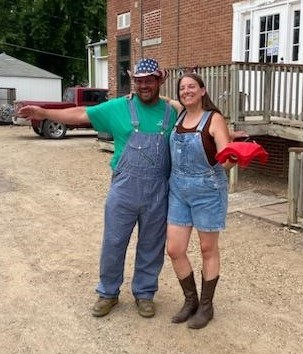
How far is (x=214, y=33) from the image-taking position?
11211mm

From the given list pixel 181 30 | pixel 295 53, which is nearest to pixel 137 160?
pixel 295 53

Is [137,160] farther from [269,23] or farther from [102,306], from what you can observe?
[269,23]

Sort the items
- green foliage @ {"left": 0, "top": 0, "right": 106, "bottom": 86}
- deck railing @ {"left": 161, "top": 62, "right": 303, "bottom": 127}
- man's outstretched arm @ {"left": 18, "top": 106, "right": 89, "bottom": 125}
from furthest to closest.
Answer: green foliage @ {"left": 0, "top": 0, "right": 106, "bottom": 86} < deck railing @ {"left": 161, "top": 62, "right": 303, "bottom": 127} < man's outstretched arm @ {"left": 18, "top": 106, "right": 89, "bottom": 125}

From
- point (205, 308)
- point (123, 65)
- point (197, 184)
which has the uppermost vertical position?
point (123, 65)

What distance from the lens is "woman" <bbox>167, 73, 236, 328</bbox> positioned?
362 centimetres

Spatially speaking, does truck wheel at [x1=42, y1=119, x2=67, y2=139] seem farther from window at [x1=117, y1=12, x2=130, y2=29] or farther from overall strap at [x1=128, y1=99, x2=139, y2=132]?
overall strap at [x1=128, y1=99, x2=139, y2=132]

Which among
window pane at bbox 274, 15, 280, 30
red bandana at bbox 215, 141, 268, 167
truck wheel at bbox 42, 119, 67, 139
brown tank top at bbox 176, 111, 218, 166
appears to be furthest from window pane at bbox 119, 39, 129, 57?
red bandana at bbox 215, 141, 268, 167

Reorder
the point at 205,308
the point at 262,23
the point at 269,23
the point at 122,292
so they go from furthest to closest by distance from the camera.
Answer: the point at 262,23 < the point at 269,23 < the point at 122,292 < the point at 205,308

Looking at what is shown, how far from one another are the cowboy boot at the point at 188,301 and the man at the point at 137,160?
0.73ft

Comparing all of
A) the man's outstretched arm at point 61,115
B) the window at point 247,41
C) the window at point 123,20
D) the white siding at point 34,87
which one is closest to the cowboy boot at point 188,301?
the man's outstretched arm at point 61,115

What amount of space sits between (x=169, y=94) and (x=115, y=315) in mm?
6717

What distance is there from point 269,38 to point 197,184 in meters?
7.14

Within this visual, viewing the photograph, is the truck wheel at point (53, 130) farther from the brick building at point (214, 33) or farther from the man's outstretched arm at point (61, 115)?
the man's outstretched arm at point (61, 115)

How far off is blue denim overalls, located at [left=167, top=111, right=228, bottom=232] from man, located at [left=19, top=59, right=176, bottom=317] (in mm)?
155
